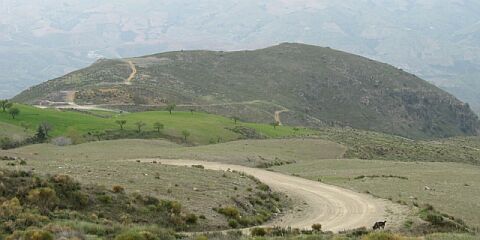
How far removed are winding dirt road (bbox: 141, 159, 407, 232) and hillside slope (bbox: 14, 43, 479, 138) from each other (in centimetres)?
8960

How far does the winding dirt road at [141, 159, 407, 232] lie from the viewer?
28.2 metres

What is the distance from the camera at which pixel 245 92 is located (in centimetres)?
17062

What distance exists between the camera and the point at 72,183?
80.3 ft

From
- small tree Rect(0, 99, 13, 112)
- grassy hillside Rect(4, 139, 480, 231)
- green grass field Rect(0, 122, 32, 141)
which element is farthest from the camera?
small tree Rect(0, 99, 13, 112)

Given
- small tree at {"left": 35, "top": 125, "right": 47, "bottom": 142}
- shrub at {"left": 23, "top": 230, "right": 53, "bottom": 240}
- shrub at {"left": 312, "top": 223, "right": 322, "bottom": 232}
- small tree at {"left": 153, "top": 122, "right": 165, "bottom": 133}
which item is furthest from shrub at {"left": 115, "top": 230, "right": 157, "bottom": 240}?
small tree at {"left": 153, "top": 122, "right": 165, "bottom": 133}

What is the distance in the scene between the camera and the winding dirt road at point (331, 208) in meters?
28.2

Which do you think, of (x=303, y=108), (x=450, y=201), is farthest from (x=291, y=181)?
(x=303, y=108)

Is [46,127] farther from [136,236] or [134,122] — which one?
[136,236]

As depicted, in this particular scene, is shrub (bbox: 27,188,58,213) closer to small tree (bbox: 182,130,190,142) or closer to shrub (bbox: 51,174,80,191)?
shrub (bbox: 51,174,80,191)

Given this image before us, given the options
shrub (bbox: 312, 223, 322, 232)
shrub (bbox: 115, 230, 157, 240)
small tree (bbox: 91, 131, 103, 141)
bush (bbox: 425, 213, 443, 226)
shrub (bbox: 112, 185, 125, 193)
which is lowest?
bush (bbox: 425, 213, 443, 226)

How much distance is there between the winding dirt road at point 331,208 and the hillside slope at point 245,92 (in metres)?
89.6

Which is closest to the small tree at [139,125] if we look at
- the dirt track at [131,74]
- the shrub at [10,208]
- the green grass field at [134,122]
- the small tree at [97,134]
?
the green grass field at [134,122]

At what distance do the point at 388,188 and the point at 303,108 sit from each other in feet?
433

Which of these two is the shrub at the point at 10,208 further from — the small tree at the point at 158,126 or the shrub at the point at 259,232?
the small tree at the point at 158,126
